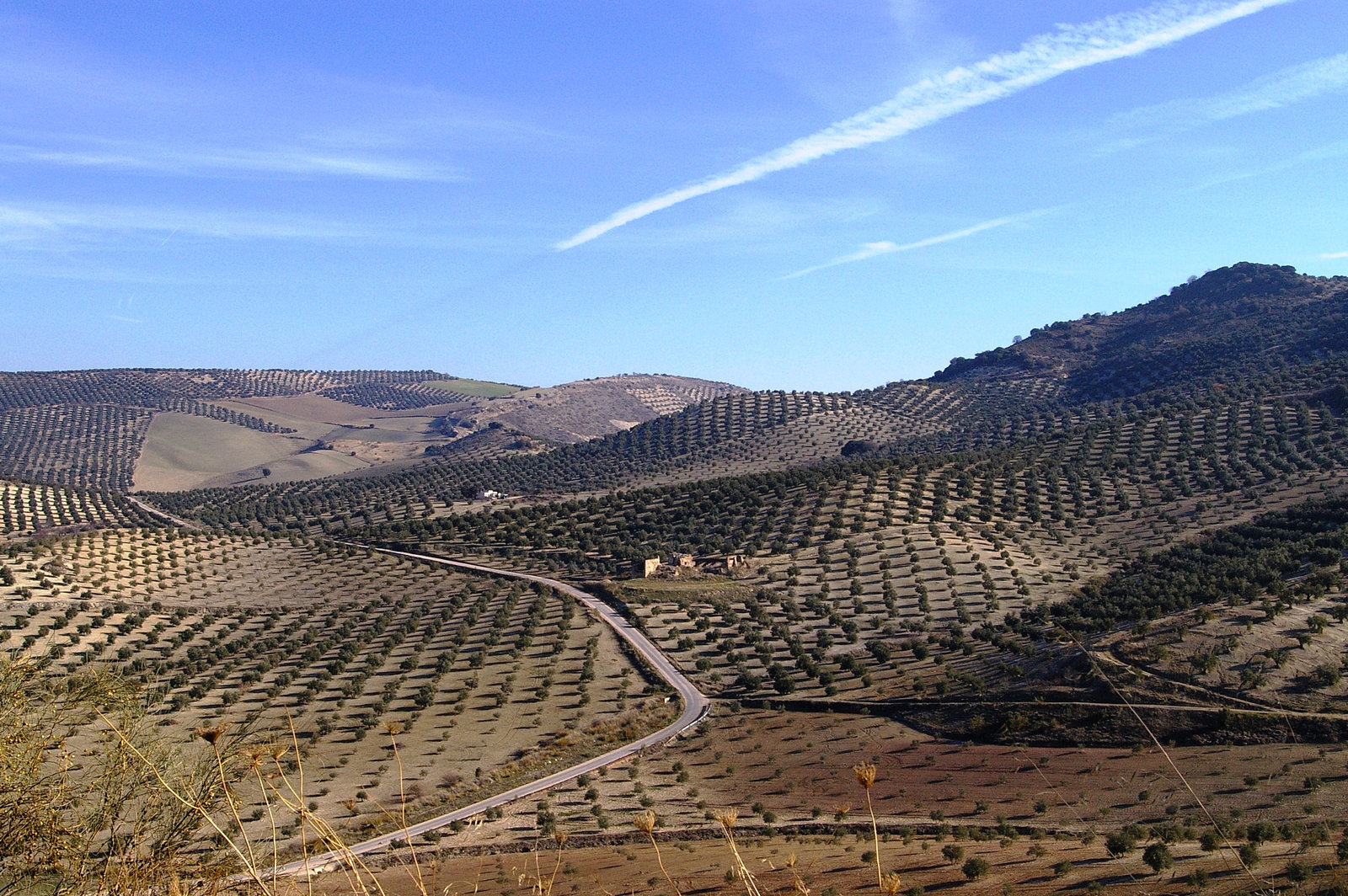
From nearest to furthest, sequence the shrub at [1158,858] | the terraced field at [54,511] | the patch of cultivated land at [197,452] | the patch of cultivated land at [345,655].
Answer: the shrub at [1158,858] < the patch of cultivated land at [345,655] < the terraced field at [54,511] < the patch of cultivated land at [197,452]

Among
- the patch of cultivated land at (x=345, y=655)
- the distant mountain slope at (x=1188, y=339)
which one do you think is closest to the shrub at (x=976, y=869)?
the patch of cultivated land at (x=345, y=655)

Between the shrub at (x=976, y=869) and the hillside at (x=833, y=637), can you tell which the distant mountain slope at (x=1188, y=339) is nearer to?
Result: the hillside at (x=833, y=637)

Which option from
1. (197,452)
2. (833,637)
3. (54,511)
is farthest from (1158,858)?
(197,452)

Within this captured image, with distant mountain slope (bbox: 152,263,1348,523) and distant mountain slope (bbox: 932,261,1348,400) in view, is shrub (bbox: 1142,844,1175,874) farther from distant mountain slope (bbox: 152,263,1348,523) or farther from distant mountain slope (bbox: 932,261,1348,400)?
distant mountain slope (bbox: 932,261,1348,400)

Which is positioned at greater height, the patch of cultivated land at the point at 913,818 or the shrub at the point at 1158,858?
the shrub at the point at 1158,858

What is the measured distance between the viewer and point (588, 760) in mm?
32812

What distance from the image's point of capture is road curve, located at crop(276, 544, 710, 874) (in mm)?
21906

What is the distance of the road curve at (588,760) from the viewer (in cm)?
2191

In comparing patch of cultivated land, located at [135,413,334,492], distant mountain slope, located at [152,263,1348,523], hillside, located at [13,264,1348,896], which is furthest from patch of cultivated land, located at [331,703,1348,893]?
patch of cultivated land, located at [135,413,334,492]

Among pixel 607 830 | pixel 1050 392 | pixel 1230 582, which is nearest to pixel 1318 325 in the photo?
pixel 1050 392

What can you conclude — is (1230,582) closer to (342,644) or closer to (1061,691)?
(1061,691)

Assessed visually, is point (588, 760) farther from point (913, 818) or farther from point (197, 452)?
point (197, 452)

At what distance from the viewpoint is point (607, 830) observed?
25.0 metres

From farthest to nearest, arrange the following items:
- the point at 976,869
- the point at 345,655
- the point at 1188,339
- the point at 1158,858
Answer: the point at 1188,339 < the point at 345,655 < the point at 976,869 < the point at 1158,858
